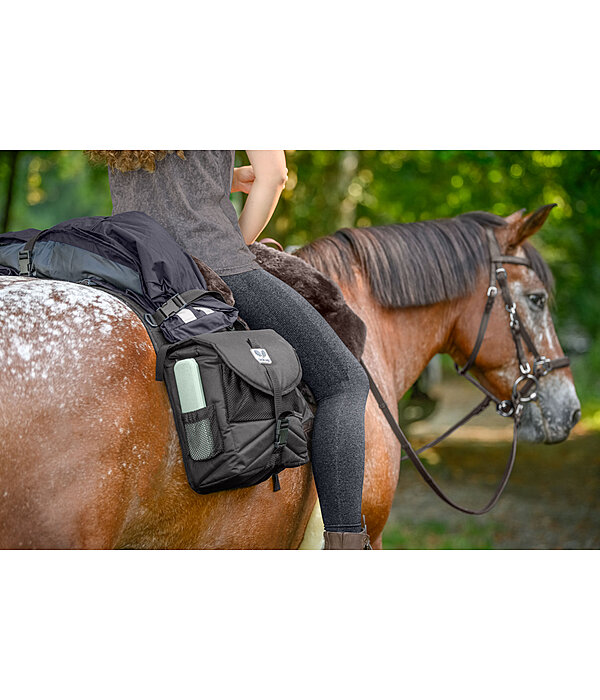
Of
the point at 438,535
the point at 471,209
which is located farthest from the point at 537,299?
the point at 471,209

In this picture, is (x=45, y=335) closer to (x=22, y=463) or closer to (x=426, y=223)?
(x=22, y=463)

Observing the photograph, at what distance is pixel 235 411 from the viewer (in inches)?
82.4

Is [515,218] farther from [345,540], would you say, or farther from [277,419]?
[277,419]

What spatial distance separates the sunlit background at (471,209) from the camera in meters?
7.73

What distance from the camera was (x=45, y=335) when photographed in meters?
1.89

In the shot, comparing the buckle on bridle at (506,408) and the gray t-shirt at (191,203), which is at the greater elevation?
the gray t-shirt at (191,203)

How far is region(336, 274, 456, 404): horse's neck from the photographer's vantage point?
336 cm

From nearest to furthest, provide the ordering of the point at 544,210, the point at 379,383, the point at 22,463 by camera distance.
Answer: the point at 22,463 < the point at 379,383 < the point at 544,210

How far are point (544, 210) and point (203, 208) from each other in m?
1.98

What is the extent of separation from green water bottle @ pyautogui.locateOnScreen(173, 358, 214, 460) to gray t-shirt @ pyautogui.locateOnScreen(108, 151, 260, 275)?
58 cm

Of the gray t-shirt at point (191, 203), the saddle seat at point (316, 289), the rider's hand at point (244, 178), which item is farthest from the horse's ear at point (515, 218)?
the gray t-shirt at point (191, 203)

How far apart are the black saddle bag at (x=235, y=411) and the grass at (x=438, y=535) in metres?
5.85

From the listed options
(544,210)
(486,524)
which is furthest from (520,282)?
(486,524)

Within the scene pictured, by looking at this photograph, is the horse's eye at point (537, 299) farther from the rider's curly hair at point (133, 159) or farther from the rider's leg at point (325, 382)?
the rider's curly hair at point (133, 159)
